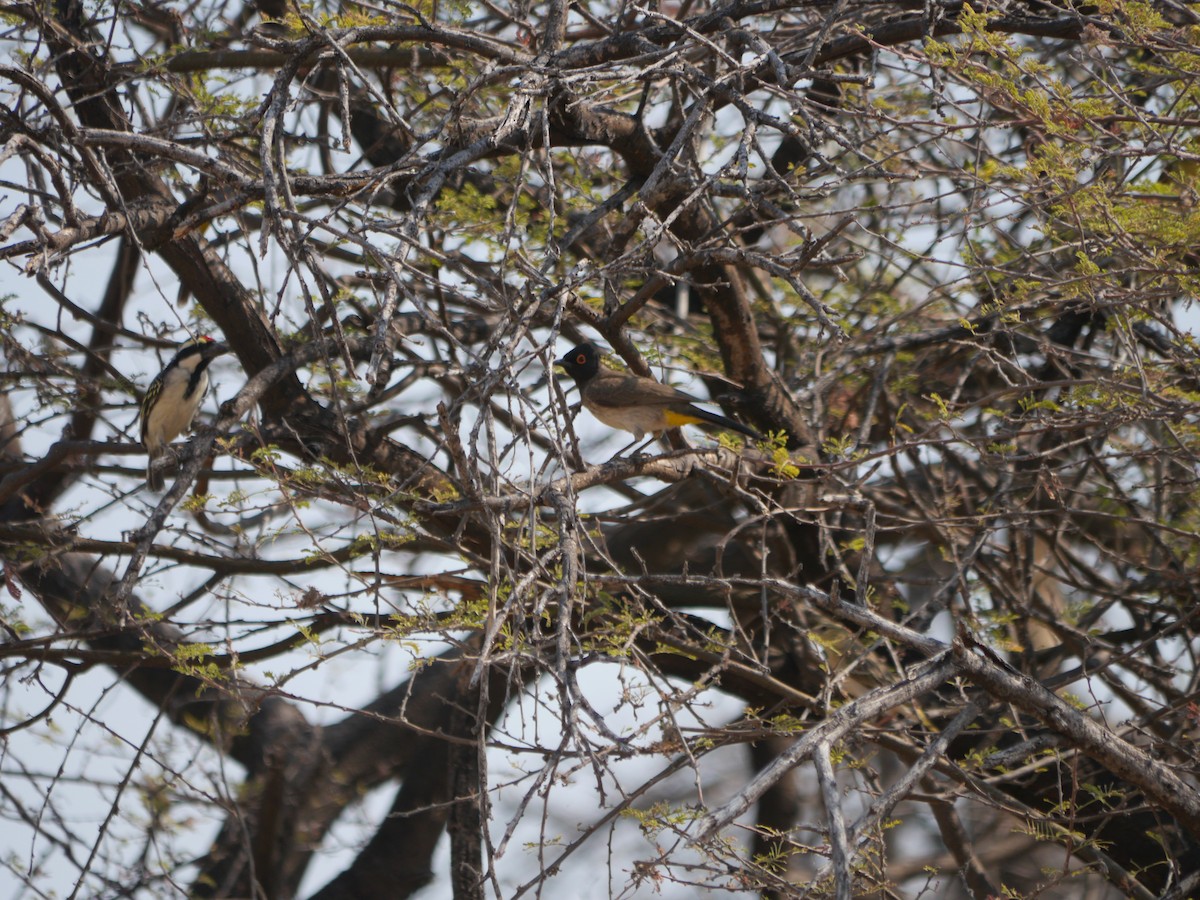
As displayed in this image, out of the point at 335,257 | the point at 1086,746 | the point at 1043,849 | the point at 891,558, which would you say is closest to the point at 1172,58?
the point at 1086,746

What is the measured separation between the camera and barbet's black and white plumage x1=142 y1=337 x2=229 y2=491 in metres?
6.19

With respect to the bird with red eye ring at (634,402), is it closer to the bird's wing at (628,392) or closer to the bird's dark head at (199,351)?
the bird's wing at (628,392)

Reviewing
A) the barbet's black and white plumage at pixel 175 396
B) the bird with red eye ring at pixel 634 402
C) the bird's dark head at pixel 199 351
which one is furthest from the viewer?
the bird's dark head at pixel 199 351

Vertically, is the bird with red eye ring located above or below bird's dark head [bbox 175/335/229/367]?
below

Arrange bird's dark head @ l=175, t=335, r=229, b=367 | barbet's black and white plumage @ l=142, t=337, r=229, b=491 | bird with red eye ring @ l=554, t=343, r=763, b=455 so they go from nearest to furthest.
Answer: bird with red eye ring @ l=554, t=343, r=763, b=455 → barbet's black and white plumage @ l=142, t=337, r=229, b=491 → bird's dark head @ l=175, t=335, r=229, b=367

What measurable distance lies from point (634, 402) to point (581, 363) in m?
0.64

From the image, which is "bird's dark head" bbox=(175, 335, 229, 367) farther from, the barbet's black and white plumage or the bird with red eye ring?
the bird with red eye ring

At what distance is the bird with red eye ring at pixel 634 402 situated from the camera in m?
5.85

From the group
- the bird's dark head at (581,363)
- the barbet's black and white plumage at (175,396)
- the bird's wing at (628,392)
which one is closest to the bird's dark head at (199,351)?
the barbet's black and white plumage at (175,396)

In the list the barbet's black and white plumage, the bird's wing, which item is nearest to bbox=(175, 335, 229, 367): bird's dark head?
the barbet's black and white plumage

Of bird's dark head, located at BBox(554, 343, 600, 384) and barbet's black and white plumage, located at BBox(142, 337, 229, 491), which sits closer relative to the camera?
barbet's black and white plumage, located at BBox(142, 337, 229, 491)

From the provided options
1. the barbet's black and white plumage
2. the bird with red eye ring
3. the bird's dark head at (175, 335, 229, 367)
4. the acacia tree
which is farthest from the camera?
the bird's dark head at (175, 335, 229, 367)

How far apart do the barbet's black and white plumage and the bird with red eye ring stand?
186 centimetres

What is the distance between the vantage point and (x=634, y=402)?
597 cm
